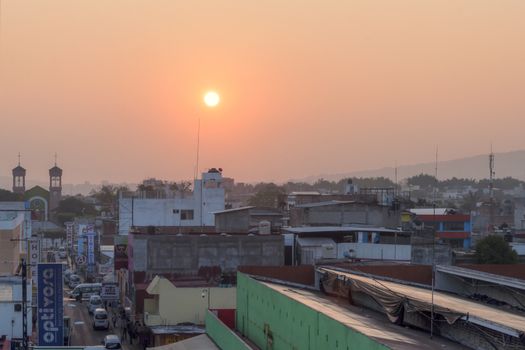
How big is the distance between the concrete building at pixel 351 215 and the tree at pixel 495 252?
17.9 feet

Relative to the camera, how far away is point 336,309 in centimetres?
1988

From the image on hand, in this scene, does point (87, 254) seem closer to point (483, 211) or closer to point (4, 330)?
point (4, 330)

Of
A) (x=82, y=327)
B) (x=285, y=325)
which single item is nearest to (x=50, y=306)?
(x=82, y=327)

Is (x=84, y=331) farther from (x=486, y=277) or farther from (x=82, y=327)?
(x=486, y=277)

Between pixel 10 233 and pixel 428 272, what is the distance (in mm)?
33141

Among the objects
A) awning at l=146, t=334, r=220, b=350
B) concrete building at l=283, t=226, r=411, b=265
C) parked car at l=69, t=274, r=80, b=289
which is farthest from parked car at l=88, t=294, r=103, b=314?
awning at l=146, t=334, r=220, b=350

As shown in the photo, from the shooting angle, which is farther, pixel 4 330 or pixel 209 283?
pixel 209 283

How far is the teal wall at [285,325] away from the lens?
1545 centimetres

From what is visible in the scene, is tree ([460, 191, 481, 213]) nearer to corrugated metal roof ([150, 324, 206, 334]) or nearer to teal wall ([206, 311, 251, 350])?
corrugated metal roof ([150, 324, 206, 334])

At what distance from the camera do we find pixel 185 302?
118 feet

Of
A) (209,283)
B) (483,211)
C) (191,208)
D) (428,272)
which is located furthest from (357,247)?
(483,211)

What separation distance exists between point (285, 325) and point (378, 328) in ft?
13.3

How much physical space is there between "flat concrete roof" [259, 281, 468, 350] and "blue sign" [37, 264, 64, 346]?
39.9 feet

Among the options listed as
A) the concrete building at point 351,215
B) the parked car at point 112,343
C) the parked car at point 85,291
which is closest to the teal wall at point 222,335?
the parked car at point 112,343
